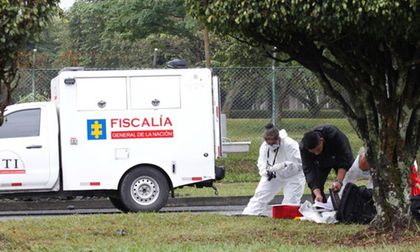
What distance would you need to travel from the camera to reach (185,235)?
35.6 feet

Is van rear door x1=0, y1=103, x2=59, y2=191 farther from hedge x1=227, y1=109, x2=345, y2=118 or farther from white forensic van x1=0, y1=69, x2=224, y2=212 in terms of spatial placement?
hedge x1=227, y1=109, x2=345, y2=118

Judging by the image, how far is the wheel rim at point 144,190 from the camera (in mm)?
15594

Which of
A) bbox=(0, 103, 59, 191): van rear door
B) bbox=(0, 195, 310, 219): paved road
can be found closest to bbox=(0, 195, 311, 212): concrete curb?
bbox=(0, 195, 310, 219): paved road

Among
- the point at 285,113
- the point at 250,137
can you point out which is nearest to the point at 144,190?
the point at 285,113

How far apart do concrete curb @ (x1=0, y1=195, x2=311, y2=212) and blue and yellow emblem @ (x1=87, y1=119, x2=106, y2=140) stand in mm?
2664

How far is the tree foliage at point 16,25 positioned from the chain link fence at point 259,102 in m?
13.4

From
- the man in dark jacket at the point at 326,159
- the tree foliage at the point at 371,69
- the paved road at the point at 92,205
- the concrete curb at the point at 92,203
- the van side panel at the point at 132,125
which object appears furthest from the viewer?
the concrete curb at the point at 92,203

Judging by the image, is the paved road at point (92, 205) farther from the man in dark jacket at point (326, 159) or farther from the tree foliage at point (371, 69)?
the tree foliage at point (371, 69)

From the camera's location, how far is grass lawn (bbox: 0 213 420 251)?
30.9 ft

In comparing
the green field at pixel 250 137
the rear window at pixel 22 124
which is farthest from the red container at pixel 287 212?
the green field at pixel 250 137

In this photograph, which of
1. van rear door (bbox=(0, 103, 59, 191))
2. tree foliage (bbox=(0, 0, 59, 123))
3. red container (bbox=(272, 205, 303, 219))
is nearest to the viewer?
tree foliage (bbox=(0, 0, 59, 123))

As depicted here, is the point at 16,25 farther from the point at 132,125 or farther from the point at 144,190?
the point at 144,190

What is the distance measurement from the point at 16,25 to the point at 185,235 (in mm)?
3332

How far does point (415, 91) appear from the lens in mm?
10047
